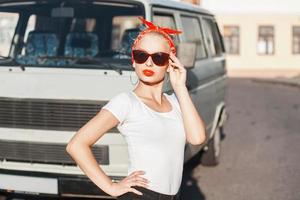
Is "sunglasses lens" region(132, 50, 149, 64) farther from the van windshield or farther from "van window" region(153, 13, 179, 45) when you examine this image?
the van windshield

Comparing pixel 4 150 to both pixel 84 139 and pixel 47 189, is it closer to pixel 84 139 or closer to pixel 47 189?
pixel 47 189

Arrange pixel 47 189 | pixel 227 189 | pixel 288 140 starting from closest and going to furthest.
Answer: pixel 47 189
pixel 227 189
pixel 288 140

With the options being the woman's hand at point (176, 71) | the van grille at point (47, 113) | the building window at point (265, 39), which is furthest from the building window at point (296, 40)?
the woman's hand at point (176, 71)

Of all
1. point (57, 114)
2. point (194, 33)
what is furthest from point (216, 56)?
point (57, 114)

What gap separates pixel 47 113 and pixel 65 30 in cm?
182

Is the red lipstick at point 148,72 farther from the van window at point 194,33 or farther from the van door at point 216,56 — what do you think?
the van door at point 216,56

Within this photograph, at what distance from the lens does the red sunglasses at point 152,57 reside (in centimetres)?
275

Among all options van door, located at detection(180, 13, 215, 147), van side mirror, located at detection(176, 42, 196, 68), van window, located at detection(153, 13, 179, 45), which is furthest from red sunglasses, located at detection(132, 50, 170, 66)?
van door, located at detection(180, 13, 215, 147)

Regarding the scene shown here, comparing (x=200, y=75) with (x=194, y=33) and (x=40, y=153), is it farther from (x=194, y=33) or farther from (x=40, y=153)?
(x=40, y=153)

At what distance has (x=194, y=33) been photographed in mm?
6711

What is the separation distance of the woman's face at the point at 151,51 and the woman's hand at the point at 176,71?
0.21 feet

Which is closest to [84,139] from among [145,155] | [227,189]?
[145,155]

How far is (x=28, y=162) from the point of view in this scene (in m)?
4.86

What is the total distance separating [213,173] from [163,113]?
480 cm
